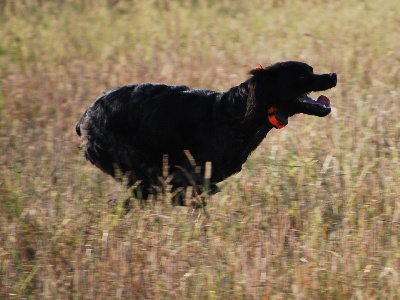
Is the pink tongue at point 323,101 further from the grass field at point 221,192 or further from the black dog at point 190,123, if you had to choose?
the grass field at point 221,192

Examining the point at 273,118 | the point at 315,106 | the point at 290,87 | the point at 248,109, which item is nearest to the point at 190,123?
the point at 248,109

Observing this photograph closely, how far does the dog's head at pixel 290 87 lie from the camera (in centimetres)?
503

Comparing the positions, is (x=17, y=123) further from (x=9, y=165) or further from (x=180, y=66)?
(x=180, y=66)

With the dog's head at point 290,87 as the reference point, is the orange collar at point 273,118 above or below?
below

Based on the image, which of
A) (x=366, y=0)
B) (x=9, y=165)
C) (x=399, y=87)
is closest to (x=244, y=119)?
(x=9, y=165)

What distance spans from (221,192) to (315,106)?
0.92 meters

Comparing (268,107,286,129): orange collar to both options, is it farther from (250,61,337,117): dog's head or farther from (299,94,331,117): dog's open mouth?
(299,94,331,117): dog's open mouth

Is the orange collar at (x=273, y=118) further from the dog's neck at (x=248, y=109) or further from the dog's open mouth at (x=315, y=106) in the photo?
the dog's open mouth at (x=315, y=106)

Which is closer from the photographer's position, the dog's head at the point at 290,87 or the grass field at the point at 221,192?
the grass field at the point at 221,192

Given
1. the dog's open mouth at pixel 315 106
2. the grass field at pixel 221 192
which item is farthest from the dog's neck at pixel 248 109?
the grass field at pixel 221 192

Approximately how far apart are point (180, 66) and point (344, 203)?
166 inches

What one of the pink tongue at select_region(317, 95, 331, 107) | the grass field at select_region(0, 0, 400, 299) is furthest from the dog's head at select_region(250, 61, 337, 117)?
the grass field at select_region(0, 0, 400, 299)

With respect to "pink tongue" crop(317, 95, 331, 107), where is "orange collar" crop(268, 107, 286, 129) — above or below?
below

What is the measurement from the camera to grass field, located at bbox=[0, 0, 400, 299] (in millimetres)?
3883
